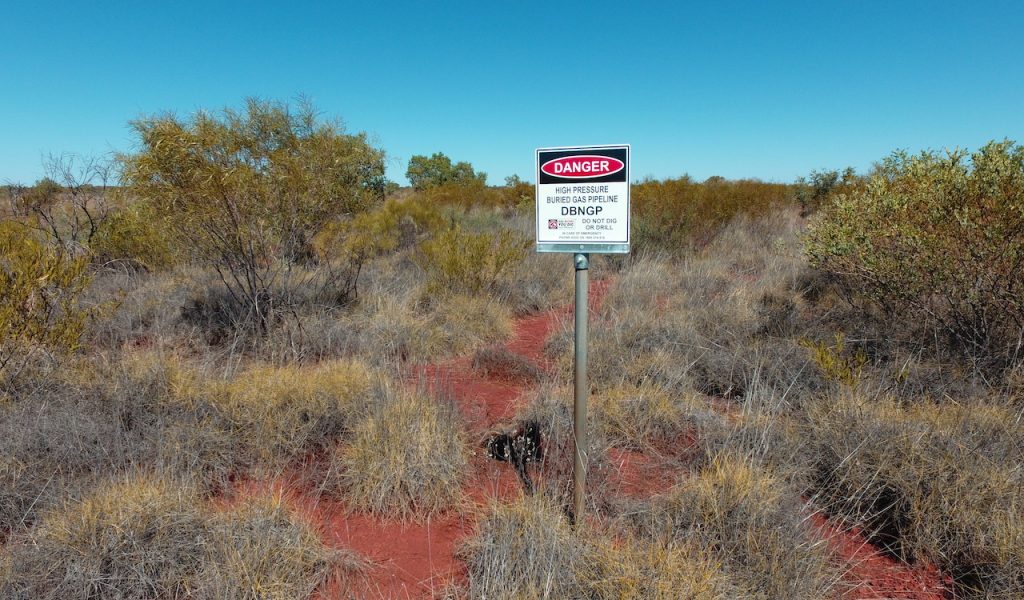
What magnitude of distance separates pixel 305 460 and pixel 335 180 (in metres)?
3.39

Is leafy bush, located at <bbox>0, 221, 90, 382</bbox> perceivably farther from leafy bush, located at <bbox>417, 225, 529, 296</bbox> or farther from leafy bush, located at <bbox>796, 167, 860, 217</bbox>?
leafy bush, located at <bbox>796, 167, 860, 217</bbox>

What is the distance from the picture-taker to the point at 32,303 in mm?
3934

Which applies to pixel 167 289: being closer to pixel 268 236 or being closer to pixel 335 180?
pixel 268 236

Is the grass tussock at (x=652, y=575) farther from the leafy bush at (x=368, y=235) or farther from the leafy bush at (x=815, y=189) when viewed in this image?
the leafy bush at (x=815, y=189)

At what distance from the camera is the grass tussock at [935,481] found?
94.1 inches

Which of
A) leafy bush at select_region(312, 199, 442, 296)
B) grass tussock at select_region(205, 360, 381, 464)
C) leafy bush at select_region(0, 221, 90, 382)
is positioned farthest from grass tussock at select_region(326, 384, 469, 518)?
leafy bush at select_region(312, 199, 442, 296)

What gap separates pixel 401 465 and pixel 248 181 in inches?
138

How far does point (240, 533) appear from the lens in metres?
2.34

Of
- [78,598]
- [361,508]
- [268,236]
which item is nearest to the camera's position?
→ [78,598]

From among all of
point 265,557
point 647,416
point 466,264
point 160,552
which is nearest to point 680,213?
point 466,264

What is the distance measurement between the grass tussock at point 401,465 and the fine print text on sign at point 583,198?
1.55 meters

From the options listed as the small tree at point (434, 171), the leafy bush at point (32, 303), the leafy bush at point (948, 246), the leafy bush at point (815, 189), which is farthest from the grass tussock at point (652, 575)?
the small tree at point (434, 171)

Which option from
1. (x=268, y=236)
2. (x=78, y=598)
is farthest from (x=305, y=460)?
(x=268, y=236)

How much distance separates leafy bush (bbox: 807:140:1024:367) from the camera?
402cm
